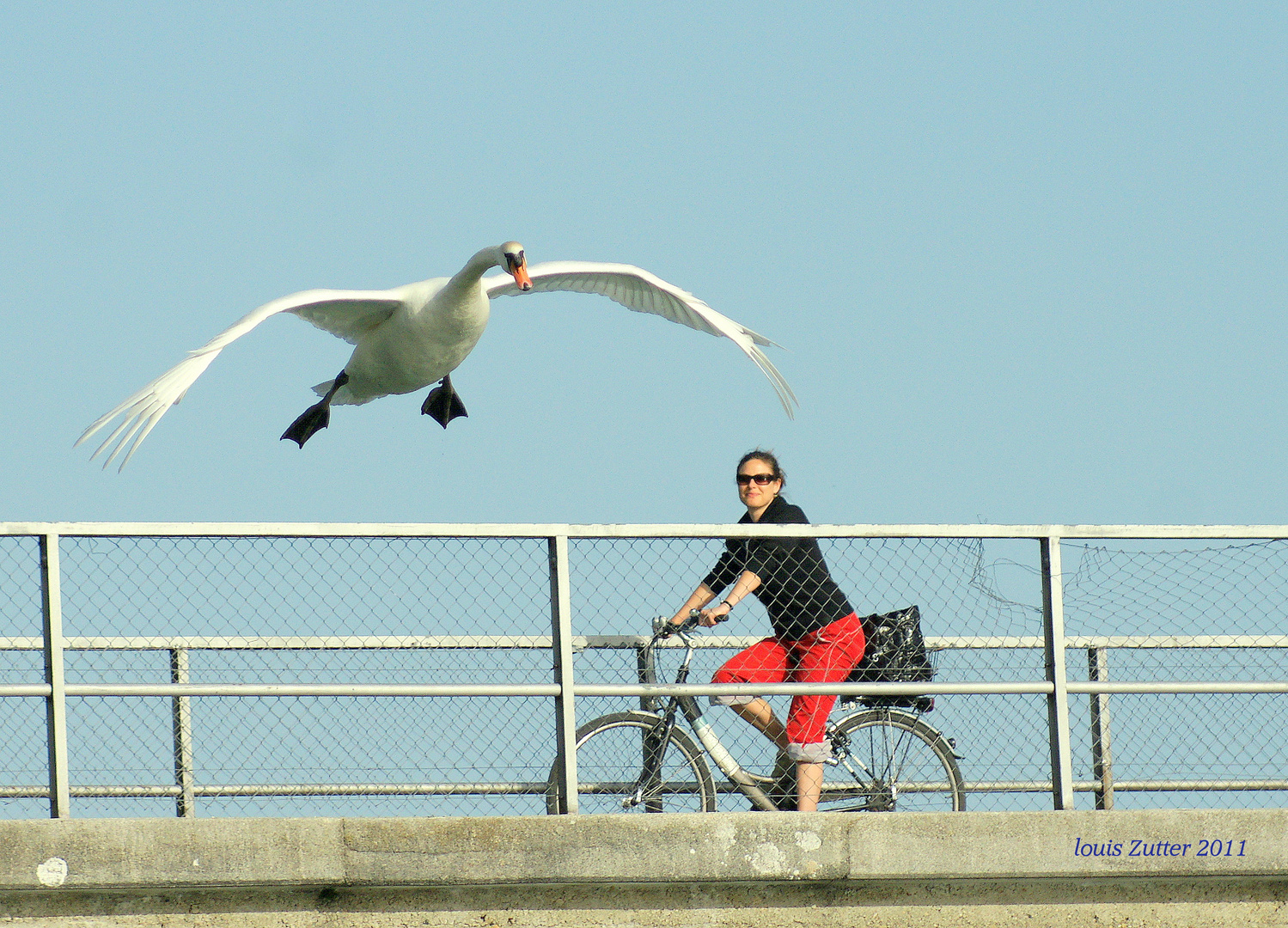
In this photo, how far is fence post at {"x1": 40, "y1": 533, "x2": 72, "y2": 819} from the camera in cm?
622

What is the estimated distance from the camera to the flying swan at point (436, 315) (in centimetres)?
1061

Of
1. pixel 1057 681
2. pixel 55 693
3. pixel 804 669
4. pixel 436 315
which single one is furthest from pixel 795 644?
pixel 436 315

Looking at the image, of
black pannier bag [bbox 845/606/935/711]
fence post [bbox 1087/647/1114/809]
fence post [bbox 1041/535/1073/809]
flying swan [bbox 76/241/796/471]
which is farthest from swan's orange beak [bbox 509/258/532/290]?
fence post [bbox 1087/647/1114/809]

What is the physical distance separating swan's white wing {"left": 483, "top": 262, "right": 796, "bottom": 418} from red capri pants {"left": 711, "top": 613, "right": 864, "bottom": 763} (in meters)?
3.85

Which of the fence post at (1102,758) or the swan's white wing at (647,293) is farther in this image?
the swan's white wing at (647,293)

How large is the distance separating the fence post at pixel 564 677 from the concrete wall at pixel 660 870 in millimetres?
209

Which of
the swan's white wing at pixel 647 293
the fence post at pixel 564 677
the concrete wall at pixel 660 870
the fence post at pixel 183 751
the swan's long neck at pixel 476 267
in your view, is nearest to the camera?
the concrete wall at pixel 660 870

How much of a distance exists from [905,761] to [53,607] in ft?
12.5

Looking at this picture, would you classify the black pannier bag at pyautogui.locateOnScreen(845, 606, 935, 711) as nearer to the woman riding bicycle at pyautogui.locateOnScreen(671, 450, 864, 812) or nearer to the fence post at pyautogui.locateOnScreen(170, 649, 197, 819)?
the woman riding bicycle at pyautogui.locateOnScreen(671, 450, 864, 812)

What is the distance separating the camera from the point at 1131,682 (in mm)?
7047

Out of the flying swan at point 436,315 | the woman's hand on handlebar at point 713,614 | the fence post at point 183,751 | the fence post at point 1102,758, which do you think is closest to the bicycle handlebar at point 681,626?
the woman's hand on handlebar at point 713,614

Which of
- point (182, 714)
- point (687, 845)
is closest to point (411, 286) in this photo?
point (182, 714)

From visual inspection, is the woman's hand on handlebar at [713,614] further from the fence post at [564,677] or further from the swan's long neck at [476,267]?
the swan's long neck at [476,267]

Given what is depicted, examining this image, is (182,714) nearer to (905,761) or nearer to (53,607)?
(53,607)
